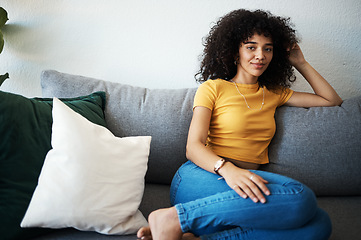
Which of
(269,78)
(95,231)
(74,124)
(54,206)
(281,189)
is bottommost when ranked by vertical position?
(95,231)

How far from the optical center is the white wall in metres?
1.75

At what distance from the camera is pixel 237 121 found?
1.36m

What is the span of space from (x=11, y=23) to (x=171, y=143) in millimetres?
1161

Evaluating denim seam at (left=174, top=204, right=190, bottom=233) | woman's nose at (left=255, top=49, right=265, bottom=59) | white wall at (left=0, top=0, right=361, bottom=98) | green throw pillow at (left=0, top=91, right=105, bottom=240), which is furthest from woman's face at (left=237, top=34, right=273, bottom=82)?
green throw pillow at (left=0, top=91, right=105, bottom=240)

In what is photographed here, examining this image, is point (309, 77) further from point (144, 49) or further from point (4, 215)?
point (4, 215)

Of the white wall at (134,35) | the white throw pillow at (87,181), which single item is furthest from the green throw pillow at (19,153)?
the white wall at (134,35)

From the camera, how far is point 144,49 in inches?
70.1

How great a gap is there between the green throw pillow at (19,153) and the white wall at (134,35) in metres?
0.62

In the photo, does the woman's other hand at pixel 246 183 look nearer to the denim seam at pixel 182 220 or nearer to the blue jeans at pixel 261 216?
the blue jeans at pixel 261 216

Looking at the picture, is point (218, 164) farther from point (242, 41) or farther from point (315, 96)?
point (315, 96)

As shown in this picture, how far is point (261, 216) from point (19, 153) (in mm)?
865

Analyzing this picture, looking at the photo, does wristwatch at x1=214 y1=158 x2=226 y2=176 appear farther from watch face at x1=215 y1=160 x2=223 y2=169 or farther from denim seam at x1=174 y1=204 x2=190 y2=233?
denim seam at x1=174 y1=204 x2=190 y2=233

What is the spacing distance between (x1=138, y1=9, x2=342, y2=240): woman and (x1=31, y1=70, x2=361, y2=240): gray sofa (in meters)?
0.09

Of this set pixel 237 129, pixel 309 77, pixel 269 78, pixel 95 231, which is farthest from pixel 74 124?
pixel 309 77
